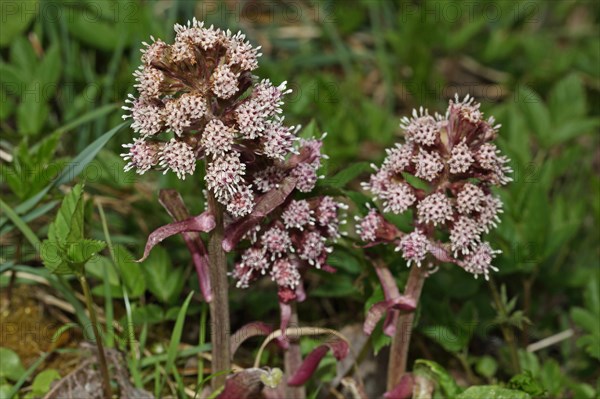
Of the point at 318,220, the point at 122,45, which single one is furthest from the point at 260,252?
the point at 122,45

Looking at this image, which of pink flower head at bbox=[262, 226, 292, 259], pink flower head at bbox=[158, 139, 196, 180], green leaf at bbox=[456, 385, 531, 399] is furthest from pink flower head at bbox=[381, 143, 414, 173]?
green leaf at bbox=[456, 385, 531, 399]

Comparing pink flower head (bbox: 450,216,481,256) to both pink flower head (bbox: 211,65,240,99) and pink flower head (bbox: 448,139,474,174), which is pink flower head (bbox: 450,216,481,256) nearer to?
pink flower head (bbox: 448,139,474,174)

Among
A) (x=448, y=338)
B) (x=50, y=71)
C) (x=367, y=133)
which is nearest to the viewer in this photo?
(x=448, y=338)

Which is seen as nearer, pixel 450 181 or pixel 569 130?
pixel 450 181

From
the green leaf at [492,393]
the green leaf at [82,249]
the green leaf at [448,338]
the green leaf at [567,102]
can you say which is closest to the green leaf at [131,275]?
the green leaf at [82,249]

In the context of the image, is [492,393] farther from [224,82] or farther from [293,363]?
[224,82]

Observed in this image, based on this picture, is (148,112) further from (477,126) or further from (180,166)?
(477,126)

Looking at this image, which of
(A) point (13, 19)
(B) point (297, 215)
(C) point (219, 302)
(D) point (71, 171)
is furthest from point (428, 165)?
(A) point (13, 19)
